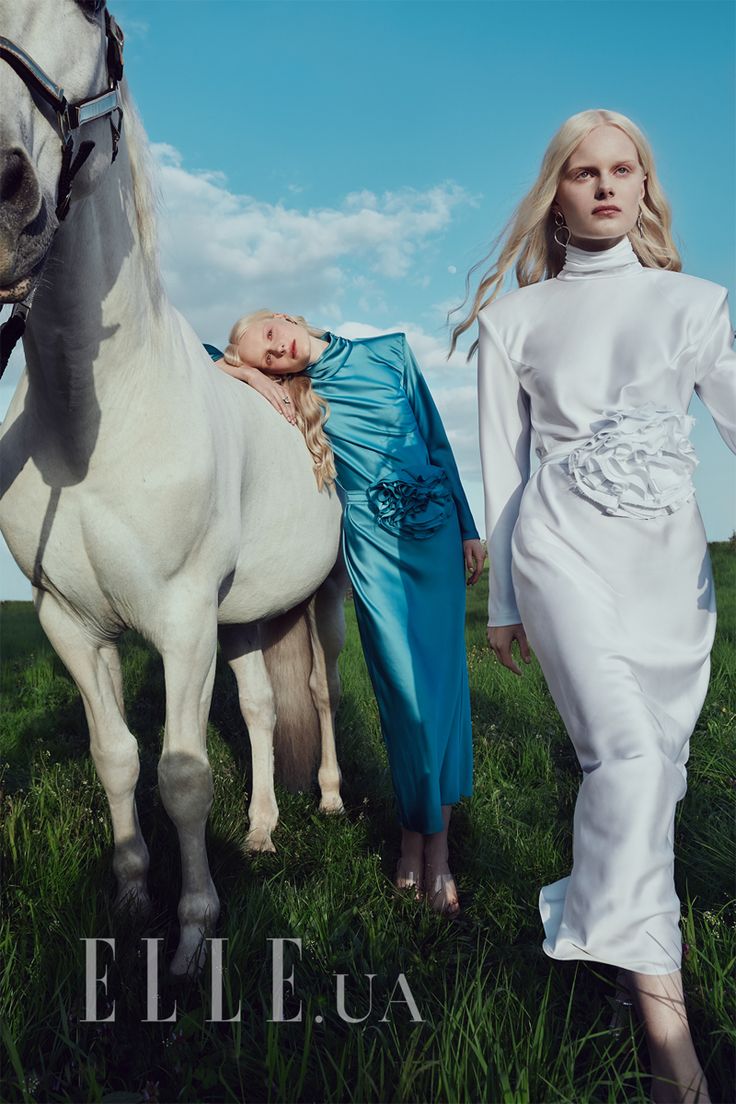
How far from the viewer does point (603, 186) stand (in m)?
2.40

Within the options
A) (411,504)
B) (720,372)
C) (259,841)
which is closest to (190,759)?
(259,841)

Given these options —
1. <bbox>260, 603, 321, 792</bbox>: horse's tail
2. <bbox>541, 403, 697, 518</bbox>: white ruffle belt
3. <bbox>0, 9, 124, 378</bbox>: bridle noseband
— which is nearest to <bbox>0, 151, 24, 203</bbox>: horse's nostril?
<bbox>0, 9, 124, 378</bbox>: bridle noseband

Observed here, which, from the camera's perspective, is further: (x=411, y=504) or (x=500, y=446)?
(x=411, y=504)

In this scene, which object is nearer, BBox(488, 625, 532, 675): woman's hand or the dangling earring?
BBox(488, 625, 532, 675): woman's hand

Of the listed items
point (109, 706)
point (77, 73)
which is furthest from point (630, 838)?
point (77, 73)

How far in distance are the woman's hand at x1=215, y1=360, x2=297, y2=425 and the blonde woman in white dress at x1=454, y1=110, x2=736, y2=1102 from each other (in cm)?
113

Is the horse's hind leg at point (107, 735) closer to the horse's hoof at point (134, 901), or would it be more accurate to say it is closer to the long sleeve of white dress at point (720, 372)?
the horse's hoof at point (134, 901)

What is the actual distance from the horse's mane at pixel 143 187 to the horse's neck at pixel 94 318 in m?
0.01

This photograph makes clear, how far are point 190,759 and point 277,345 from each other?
178cm

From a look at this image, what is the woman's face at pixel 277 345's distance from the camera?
3525 mm

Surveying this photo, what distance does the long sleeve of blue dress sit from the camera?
352 cm

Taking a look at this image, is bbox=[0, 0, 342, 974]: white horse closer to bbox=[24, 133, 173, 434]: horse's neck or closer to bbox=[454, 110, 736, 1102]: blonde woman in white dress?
bbox=[24, 133, 173, 434]: horse's neck

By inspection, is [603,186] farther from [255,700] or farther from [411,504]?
[255,700]

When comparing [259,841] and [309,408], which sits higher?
[309,408]
